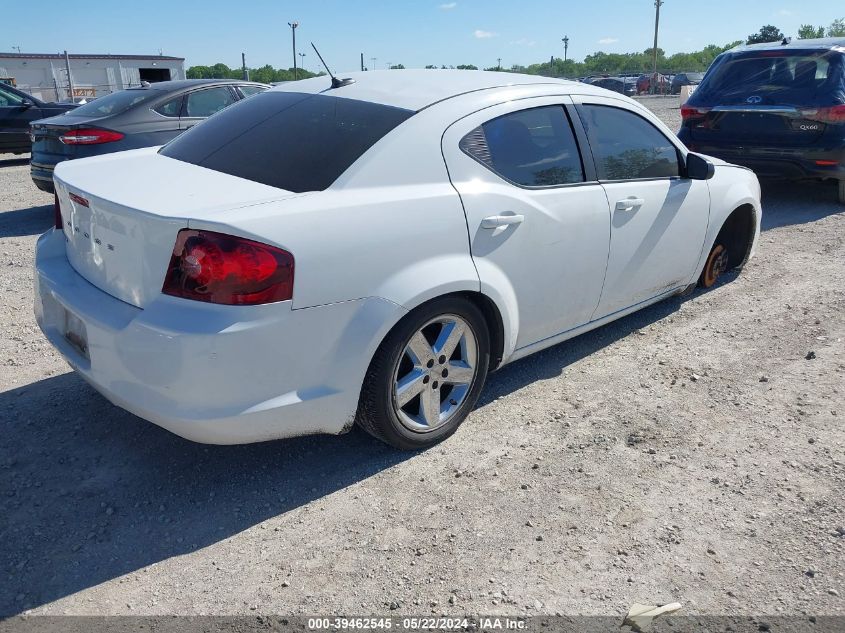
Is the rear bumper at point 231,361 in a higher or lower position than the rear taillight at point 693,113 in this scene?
lower

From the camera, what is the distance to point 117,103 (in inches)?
330

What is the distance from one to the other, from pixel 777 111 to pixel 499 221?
5680mm

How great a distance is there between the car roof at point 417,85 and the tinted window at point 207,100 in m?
5.00

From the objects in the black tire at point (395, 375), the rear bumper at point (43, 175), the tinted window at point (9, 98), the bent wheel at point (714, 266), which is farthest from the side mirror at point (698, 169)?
the tinted window at point (9, 98)

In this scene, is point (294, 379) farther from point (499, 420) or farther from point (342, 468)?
point (499, 420)

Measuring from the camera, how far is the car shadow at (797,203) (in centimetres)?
780

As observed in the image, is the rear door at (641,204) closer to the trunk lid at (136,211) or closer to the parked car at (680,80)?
the trunk lid at (136,211)

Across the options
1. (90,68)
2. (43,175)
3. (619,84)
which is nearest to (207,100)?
(43,175)

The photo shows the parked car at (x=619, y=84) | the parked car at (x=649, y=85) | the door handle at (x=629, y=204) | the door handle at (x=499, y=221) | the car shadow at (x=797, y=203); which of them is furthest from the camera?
the parked car at (x=649, y=85)

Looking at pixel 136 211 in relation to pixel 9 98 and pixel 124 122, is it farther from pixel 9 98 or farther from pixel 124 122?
pixel 9 98

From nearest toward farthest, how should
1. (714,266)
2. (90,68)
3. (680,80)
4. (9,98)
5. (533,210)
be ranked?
(533,210) < (714,266) < (9,98) < (90,68) < (680,80)

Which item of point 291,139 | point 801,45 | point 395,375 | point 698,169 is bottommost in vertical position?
point 395,375

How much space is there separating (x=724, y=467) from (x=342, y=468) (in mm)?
1709

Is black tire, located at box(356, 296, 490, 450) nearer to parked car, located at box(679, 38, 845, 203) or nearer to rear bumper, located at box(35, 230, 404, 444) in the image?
rear bumper, located at box(35, 230, 404, 444)
